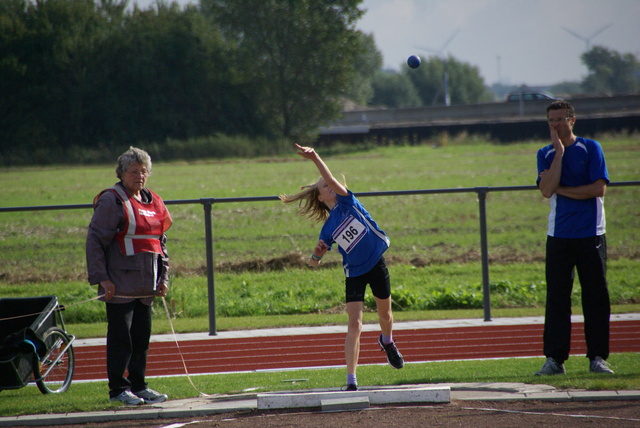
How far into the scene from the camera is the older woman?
6492 millimetres

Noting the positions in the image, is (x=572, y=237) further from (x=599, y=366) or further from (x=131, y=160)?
(x=131, y=160)

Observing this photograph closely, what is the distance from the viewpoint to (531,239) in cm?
1739

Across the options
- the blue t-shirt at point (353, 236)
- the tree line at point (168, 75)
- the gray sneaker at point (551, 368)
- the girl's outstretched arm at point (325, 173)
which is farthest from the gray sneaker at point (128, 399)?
the tree line at point (168, 75)

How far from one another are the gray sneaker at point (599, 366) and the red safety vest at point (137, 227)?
13.1ft

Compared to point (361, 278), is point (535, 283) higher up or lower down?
lower down

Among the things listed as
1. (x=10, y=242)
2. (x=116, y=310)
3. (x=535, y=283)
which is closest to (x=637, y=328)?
(x=535, y=283)

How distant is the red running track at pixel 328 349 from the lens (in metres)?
8.47

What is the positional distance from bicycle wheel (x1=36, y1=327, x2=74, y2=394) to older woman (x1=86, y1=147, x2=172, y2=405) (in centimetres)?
90

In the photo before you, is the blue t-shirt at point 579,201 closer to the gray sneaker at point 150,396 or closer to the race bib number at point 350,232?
the race bib number at point 350,232

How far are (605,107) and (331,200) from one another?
194 feet

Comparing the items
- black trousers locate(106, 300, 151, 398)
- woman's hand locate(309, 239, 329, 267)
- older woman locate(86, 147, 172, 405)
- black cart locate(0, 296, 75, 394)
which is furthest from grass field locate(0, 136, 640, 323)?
woman's hand locate(309, 239, 329, 267)

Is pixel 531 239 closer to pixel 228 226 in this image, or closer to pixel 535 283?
pixel 535 283

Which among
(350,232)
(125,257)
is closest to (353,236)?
(350,232)

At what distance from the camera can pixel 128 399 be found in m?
6.59
